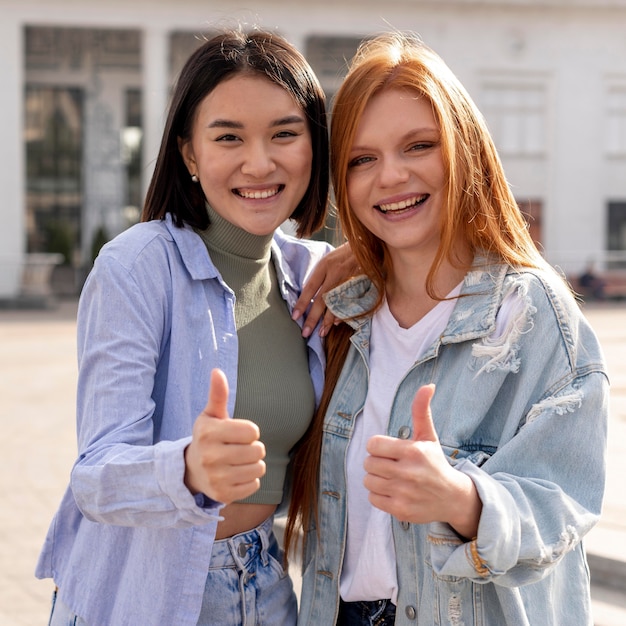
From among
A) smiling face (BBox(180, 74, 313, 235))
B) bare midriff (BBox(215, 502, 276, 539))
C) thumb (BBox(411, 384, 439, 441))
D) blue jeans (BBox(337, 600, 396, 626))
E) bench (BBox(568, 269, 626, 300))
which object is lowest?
bench (BBox(568, 269, 626, 300))

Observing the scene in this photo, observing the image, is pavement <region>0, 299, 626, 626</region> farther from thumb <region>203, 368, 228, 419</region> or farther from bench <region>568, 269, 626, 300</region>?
bench <region>568, 269, 626, 300</region>

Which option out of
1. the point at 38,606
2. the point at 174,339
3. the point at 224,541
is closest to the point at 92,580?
the point at 224,541

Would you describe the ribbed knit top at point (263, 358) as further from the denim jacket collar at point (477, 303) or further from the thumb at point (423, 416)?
the thumb at point (423, 416)

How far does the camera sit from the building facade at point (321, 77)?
2705cm

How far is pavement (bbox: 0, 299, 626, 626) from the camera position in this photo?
438 cm

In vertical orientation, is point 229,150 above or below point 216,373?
above

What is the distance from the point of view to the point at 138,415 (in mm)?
2027

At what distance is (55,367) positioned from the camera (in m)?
12.8

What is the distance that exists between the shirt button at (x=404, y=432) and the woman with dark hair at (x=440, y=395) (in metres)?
0.01

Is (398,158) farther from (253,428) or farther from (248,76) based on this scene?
(253,428)

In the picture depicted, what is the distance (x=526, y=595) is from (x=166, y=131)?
147cm

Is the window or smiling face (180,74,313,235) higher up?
the window

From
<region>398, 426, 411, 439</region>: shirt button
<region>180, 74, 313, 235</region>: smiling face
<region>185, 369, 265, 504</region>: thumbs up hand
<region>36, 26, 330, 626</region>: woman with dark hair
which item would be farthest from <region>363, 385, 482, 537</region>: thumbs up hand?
<region>180, 74, 313, 235</region>: smiling face

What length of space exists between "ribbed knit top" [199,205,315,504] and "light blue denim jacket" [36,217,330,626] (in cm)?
11
